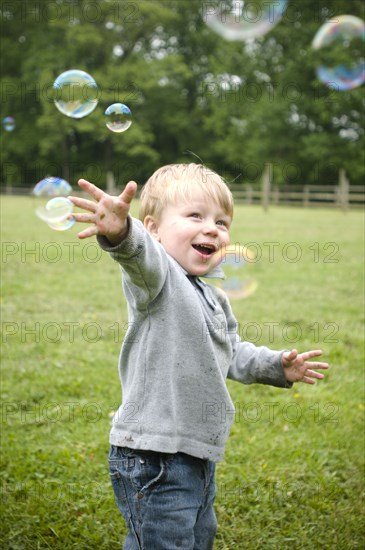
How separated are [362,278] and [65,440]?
541 cm

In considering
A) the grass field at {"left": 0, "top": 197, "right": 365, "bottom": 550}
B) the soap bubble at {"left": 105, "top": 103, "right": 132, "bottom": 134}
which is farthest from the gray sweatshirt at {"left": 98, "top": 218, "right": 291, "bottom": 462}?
the soap bubble at {"left": 105, "top": 103, "right": 132, "bottom": 134}

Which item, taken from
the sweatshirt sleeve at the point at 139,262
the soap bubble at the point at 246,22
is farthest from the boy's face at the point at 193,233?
→ the soap bubble at the point at 246,22

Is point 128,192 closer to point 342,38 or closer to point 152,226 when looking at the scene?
point 152,226

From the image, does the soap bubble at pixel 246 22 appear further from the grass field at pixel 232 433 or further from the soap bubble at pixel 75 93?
the grass field at pixel 232 433

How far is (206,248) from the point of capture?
193cm

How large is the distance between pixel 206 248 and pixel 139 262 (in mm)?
327

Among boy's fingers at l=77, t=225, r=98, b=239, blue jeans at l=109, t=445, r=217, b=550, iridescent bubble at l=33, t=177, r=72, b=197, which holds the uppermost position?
iridescent bubble at l=33, t=177, r=72, b=197

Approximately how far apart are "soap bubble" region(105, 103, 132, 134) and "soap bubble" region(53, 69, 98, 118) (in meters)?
0.31

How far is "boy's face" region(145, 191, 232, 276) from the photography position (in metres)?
1.89

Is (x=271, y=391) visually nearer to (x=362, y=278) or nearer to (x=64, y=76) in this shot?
(x=64, y=76)

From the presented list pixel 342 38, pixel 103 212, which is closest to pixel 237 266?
pixel 103 212

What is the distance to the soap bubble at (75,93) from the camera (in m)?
2.96

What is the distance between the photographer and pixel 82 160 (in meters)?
39.0

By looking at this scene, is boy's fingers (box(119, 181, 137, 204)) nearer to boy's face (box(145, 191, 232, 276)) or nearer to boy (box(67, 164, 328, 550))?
boy (box(67, 164, 328, 550))
